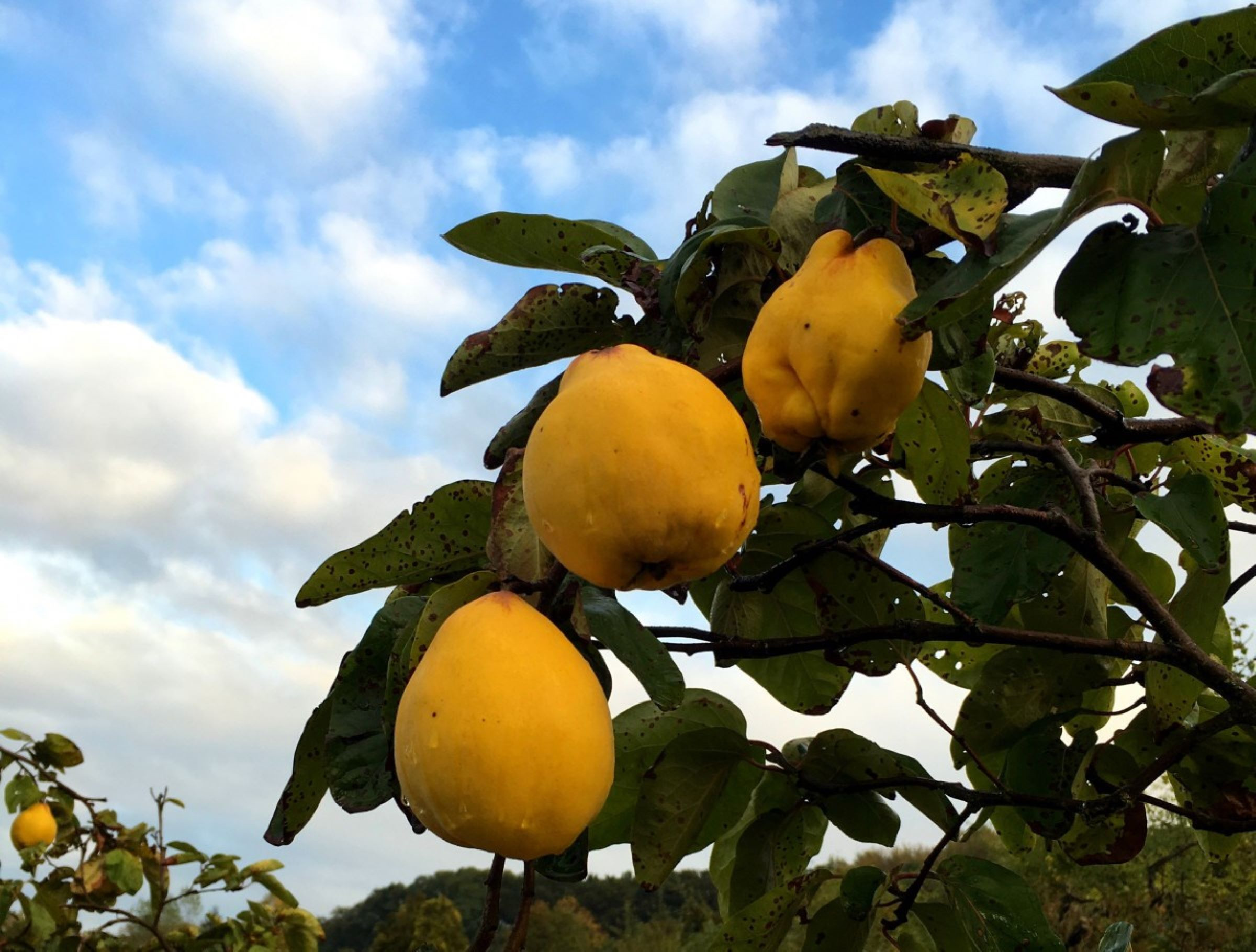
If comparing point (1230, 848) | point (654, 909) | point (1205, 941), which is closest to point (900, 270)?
point (1230, 848)

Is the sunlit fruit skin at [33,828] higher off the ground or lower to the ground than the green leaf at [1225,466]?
lower

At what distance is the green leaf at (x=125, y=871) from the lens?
11.1 feet

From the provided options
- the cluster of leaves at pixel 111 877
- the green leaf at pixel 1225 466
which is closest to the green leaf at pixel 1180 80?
the green leaf at pixel 1225 466

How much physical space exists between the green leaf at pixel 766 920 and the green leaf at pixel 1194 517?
49 centimetres

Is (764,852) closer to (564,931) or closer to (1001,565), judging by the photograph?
(1001,565)

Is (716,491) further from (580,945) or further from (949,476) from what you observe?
(580,945)

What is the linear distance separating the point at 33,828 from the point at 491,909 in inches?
131

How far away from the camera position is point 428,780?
2.08ft

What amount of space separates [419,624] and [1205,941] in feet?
14.9

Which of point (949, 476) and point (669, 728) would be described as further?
point (669, 728)

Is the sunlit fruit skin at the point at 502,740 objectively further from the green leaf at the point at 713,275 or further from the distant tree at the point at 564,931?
the distant tree at the point at 564,931

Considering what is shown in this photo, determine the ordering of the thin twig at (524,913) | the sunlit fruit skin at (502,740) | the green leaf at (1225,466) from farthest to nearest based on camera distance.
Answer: the green leaf at (1225,466)
the thin twig at (524,913)
the sunlit fruit skin at (502,740)

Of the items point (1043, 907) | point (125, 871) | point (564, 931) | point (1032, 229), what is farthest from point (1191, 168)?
point (564, 931)

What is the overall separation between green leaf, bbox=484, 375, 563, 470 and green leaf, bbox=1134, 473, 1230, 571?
23.7 inches
